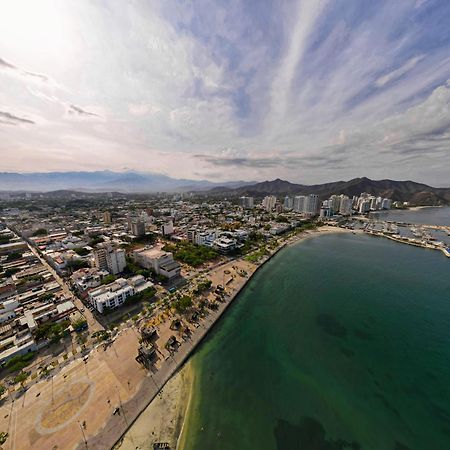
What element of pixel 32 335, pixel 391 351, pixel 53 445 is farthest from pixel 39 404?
pixel 391 351

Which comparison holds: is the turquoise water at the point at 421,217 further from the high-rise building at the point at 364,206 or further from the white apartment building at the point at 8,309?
the white apartment building at the point at 8,309

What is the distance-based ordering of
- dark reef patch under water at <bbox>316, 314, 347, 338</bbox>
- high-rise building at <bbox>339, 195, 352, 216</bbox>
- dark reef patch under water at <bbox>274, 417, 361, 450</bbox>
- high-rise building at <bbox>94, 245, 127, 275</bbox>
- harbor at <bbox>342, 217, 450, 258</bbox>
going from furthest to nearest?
high-rise building at <bbox>339, 195, 352, 216</bbox> → harbor at <bbox>342, 217, 450, 258</bbox> → high-rise building at <bbox>94, 245, 127, 275</bbox> → dark reef patch under water at <bbox>316, 314, 347, 338</bbox> → dark reef patch under water at <bbox>274, 417, 361, 450</bbox>

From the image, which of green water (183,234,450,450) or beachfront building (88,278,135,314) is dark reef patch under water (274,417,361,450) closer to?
green water (183,234,450,450)

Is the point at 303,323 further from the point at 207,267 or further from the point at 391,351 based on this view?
the point at 207,267

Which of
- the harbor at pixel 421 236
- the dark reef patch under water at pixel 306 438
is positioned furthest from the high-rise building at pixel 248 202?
the dark reef patch under water at pixel 306 438

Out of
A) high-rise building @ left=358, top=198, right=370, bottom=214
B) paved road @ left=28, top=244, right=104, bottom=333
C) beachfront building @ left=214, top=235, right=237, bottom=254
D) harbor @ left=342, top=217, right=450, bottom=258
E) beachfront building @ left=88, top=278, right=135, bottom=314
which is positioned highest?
high-rise building @ left=358, top=198, right=370, bottom=214

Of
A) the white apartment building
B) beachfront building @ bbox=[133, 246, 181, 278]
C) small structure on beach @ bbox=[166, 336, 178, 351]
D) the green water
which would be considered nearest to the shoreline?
the green water
